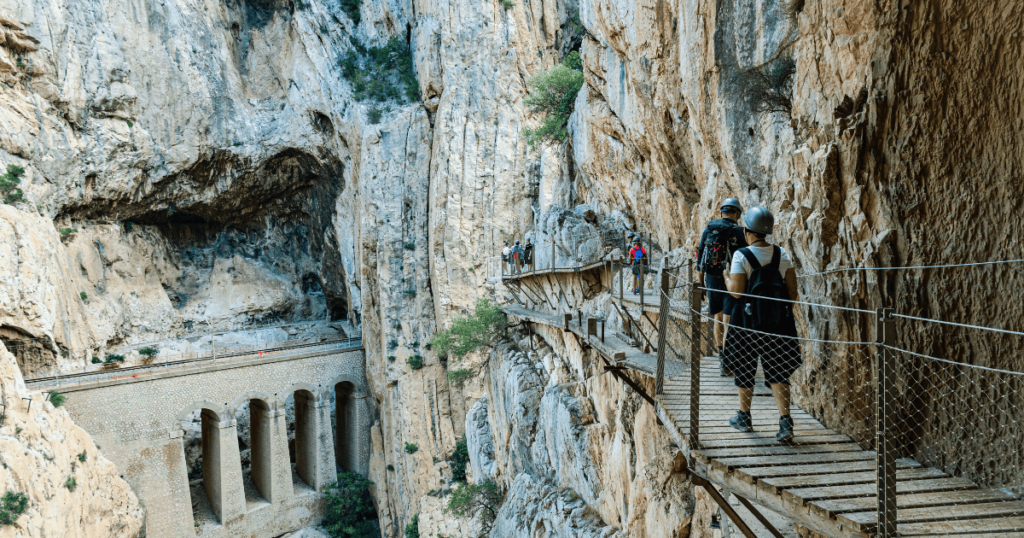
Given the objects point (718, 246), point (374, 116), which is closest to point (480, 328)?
point (374, 116)

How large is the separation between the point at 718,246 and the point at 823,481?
2.34 metres

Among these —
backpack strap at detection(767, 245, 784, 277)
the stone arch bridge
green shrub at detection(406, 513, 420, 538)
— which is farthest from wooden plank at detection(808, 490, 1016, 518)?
the stone arch bridge

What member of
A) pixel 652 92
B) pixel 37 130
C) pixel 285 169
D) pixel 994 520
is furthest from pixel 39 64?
pixel 994 520

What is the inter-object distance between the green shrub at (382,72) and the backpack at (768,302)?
27.0 metres

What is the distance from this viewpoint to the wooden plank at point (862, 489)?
2.66m

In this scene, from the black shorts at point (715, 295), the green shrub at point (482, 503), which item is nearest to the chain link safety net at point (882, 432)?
the black shorts at point (715, 295)

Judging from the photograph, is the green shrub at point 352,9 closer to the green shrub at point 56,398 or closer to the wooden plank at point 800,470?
the green shrub at point 56,398

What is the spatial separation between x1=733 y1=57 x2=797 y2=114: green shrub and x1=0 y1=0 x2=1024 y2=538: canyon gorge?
0.10 feet

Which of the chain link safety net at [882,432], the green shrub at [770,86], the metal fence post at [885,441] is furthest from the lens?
the green shrub at [770,86]

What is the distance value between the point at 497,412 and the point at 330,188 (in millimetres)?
20999

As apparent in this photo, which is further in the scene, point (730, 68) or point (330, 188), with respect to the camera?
point (330, 188)

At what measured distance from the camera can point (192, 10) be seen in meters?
28.2

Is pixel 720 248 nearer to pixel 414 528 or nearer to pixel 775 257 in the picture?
pixel 775 257

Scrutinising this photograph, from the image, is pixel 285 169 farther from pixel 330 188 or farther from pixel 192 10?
pixel 192 10
